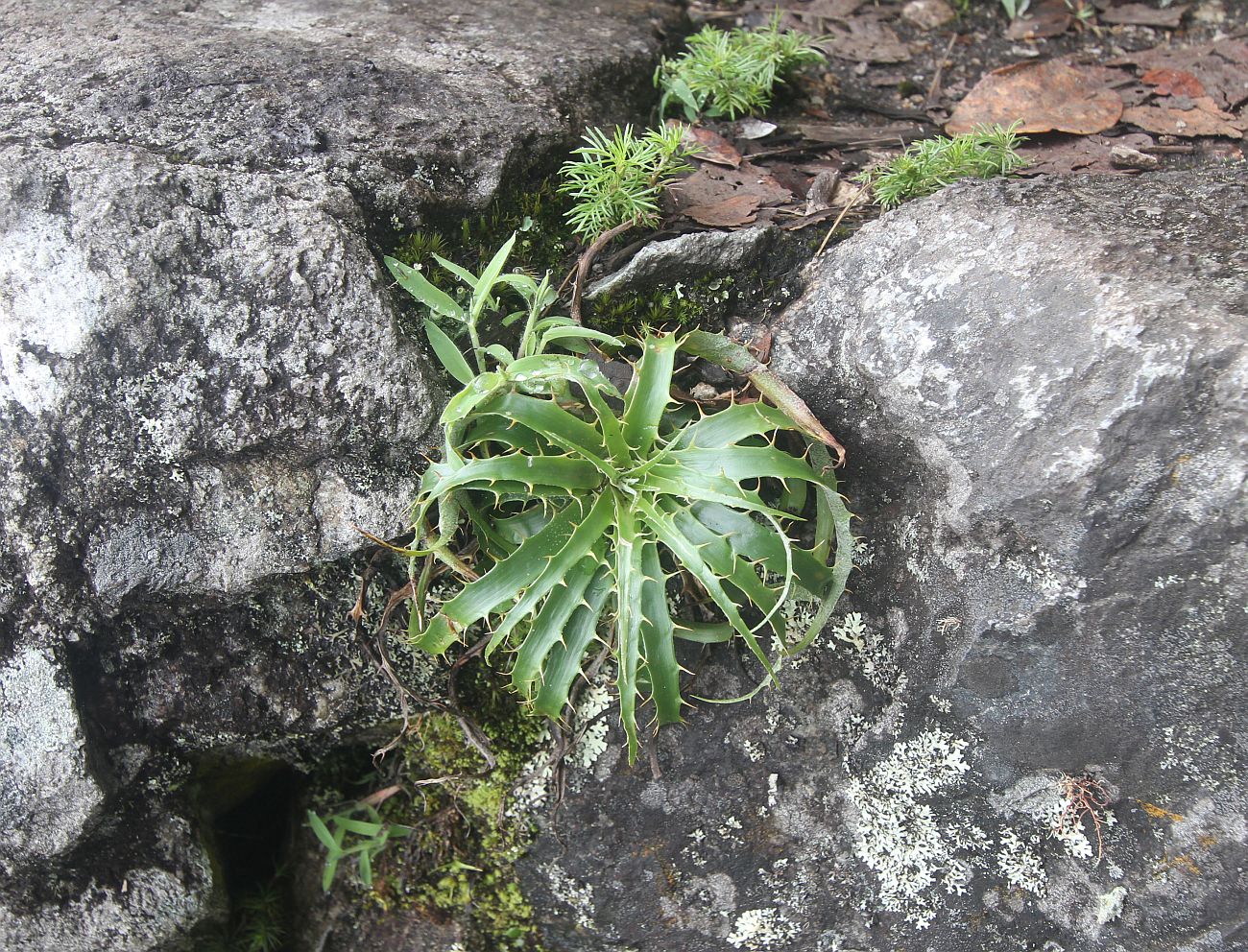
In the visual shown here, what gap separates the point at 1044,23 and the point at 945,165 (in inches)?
42.4

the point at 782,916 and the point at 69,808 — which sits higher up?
the point at 69,808

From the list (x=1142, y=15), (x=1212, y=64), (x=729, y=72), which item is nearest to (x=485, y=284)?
(x=729, y=72)

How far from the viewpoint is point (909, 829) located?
7.28 feet

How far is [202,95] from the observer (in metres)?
2.28

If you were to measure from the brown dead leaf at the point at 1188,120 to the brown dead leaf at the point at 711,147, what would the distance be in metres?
1.09

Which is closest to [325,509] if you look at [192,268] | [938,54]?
[192,268]

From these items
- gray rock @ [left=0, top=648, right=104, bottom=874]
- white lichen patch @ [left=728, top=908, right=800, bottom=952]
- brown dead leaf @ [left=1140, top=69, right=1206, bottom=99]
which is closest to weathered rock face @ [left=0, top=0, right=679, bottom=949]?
gray rock @ [left=0, top=648, right=104, bottom=874]

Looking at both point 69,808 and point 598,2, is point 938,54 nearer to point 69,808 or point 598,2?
point 598,2

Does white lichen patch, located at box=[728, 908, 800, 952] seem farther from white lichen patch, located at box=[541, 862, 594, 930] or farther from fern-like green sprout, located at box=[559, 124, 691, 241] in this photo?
fern-like green sprout, located at box=[559, 124, 691, 241]

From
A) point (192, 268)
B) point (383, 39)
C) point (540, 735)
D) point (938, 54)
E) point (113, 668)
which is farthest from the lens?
point (938, 54)

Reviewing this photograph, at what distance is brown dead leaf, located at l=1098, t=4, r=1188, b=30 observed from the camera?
2848 mm

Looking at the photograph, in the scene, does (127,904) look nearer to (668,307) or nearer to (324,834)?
(324,834)

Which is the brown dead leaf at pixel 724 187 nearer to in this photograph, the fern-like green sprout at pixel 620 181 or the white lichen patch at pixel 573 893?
the fern-like green sprout at pixel 620 181

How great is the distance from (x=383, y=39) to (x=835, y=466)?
173 cm
